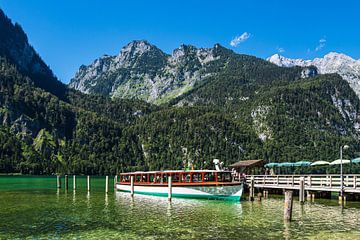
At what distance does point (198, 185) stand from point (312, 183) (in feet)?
57.7

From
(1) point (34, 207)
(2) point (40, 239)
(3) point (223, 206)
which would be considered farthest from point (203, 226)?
→ (1) point (34, 207)

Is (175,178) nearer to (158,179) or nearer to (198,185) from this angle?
(158,179)

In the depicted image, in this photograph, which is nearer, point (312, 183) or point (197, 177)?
point (312, 183)

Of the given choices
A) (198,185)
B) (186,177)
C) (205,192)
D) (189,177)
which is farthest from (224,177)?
(186,177)

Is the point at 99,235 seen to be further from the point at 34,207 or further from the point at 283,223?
the point at 34,207

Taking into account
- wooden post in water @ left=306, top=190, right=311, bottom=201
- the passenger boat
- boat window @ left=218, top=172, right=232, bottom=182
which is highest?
boat window @ left=218, top=172, right=232, bottom=182

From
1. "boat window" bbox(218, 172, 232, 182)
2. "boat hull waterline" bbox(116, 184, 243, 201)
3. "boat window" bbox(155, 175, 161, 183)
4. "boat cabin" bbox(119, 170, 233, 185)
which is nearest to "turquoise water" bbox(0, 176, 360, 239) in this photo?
"boat hull waterline" bbox(116, 184, 243, 201)

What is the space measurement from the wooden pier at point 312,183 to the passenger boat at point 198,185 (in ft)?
15.0

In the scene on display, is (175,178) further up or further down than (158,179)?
further up

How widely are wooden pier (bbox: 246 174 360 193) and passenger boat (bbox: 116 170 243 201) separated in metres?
4.57

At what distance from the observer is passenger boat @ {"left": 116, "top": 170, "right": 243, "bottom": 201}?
57.8m

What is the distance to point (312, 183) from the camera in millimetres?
61062

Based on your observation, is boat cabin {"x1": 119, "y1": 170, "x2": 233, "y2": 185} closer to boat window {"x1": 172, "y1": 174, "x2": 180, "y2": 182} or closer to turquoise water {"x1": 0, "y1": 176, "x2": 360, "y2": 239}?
boat window {"x1": 172, "y1": 174, "x2": 180, "y2": 182}

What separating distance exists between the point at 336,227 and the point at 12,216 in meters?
31.3
